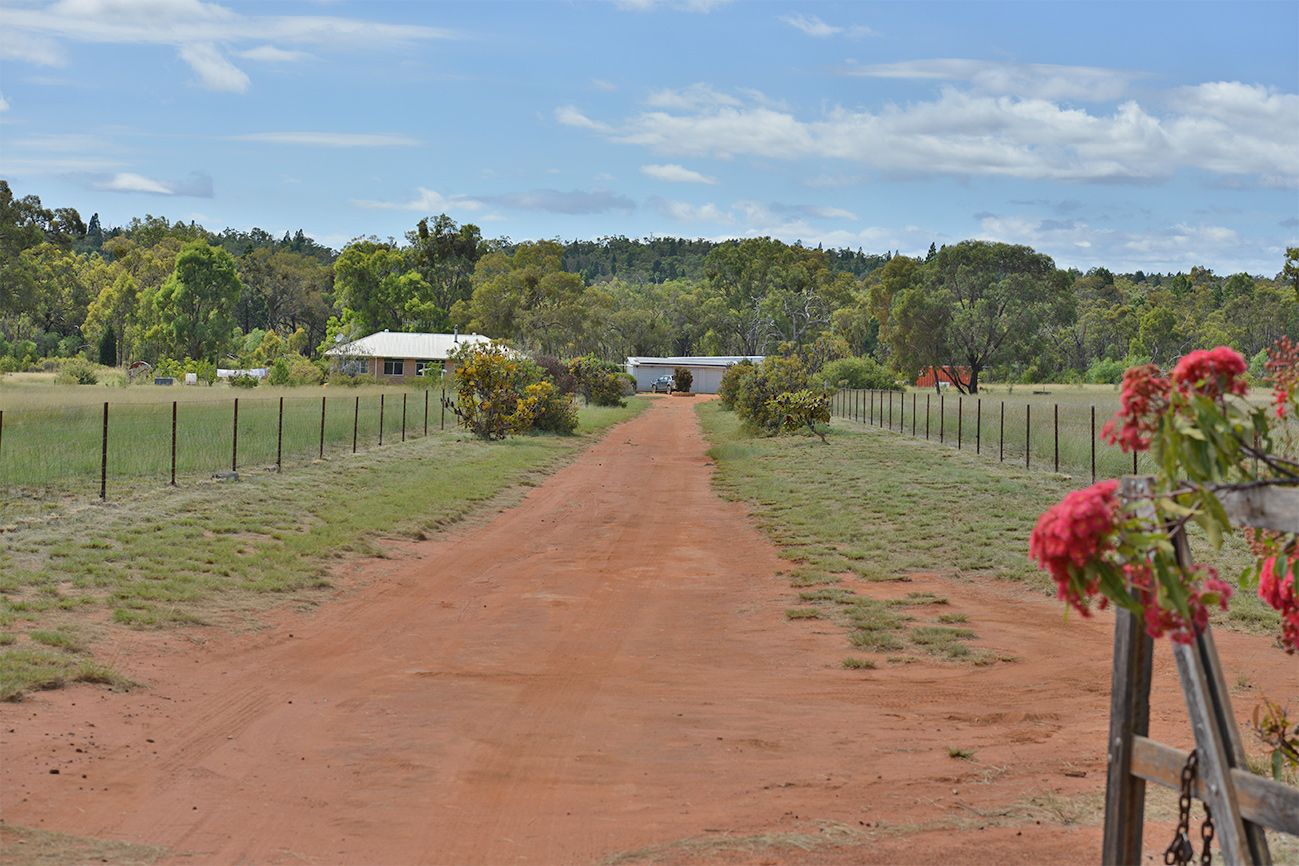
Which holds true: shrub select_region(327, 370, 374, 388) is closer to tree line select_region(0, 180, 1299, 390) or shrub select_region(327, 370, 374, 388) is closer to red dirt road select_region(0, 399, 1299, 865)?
tree line select_region(0, 180, 1299, 390)

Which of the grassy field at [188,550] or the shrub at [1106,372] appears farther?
the shrub at [1106,372]

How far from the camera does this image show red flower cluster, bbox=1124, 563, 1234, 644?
4090 millimetres

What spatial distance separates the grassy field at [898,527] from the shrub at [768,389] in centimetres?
883

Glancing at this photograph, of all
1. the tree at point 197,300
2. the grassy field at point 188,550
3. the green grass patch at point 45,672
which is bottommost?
the green grass patch at point 45,672

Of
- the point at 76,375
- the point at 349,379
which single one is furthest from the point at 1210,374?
the point at 349,379

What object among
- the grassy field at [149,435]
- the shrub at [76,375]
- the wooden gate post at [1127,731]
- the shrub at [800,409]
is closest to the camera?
the wooden gate post at [1127,731]

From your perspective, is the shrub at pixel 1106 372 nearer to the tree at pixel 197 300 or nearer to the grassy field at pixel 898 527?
the tree at pixel 197 300

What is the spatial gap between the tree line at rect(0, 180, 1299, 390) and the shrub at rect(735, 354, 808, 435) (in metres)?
27.9

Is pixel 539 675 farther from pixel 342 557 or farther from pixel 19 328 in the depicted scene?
pixel 19 328

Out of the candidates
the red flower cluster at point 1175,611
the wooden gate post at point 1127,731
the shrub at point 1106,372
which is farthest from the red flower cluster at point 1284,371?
the shrub at point 1106,372

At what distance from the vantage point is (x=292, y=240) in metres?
194

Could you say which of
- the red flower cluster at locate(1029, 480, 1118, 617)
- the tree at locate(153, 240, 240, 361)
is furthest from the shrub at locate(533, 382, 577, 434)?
the tree at locate(153, 240, 240, 361)

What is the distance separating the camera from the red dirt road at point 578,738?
685 cm

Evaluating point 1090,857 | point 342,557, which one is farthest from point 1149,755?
point 342,557
